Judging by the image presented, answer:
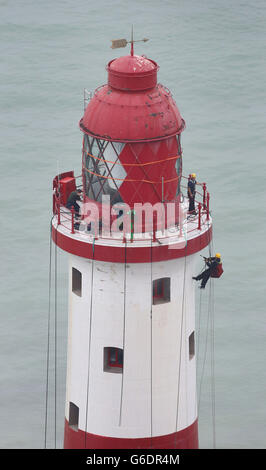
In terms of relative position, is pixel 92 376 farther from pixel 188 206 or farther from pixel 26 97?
pixel 26 97

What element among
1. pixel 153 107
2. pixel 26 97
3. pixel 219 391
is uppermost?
pixel 153 107

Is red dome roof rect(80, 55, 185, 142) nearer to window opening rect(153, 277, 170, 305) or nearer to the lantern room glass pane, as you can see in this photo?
the lantern room glass pane

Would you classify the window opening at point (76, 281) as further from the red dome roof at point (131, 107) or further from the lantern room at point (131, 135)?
the red dome roof at point (131, 107)

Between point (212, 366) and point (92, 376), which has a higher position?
point (92, 376)

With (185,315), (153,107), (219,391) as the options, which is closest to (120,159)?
(153,107)

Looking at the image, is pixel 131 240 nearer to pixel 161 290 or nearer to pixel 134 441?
pixel 161 290
